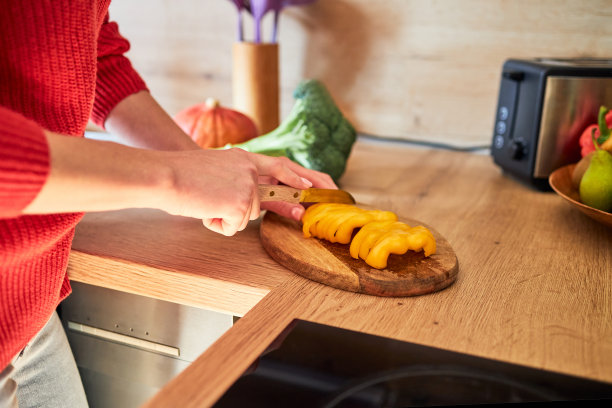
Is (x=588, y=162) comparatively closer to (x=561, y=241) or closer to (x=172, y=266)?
(x=561, y=241)

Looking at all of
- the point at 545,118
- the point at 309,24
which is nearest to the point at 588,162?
the point at 545,118

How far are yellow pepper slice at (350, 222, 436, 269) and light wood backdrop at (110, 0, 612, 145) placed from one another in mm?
835

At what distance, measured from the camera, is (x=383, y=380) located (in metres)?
0.56

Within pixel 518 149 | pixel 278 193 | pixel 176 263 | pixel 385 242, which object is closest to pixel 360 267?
pixel 385 242

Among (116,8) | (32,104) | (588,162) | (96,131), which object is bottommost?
(96,131)

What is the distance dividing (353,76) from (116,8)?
82cm

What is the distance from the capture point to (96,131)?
1805 mm

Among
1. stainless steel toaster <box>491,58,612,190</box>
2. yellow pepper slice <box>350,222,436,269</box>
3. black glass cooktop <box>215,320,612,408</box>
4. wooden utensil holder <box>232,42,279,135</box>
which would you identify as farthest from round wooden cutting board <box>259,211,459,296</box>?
wooden utensil holder <box>232,42,279,135</box>

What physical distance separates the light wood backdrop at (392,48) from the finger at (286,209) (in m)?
0.77

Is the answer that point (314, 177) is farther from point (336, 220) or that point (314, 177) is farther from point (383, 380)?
point (383, 380)

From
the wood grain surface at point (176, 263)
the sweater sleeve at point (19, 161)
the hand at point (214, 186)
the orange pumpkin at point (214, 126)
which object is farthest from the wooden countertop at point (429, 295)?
the orange pumpkin at point (214, 126)

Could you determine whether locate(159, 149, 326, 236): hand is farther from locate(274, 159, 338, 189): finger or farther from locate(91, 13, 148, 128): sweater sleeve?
locate(91, 13, 148, 128): sweater sleeve

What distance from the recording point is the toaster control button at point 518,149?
3.99 ft

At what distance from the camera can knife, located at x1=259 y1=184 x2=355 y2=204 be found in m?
0.78
